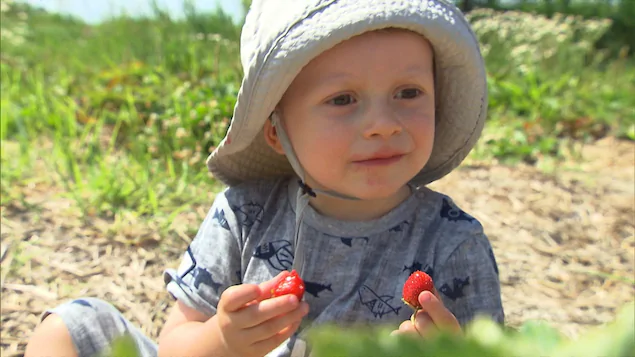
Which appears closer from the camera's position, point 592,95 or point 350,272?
point 350,272

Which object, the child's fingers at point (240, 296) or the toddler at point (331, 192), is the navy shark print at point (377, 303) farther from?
the child's fingers at point (240, 296)

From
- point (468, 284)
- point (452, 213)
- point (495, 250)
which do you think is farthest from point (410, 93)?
point (495, 250)

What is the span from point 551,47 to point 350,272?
5102mm

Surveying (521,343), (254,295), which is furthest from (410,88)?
(521,343)

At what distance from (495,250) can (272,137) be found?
1.43 metres

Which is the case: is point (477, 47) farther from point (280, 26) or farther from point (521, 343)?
point (521, 343)

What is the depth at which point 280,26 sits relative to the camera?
1423 mm

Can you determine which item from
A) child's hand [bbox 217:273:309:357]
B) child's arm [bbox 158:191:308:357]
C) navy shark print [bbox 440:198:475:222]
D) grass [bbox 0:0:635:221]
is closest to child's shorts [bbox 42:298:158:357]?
child's arm [bbox 158:191:308:357]

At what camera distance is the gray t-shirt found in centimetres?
155

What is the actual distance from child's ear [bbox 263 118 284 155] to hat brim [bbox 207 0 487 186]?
0.12 feet

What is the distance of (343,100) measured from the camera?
1.46 meters

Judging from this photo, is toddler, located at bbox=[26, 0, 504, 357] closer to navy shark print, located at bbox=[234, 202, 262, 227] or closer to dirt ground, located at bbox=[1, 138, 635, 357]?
navy shark print, located at bbox=[234, 202, 262, 227]

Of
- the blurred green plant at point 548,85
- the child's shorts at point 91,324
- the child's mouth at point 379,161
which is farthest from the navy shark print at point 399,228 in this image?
the blurred green plant at point 548,85

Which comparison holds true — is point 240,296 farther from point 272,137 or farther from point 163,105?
point 163,105
